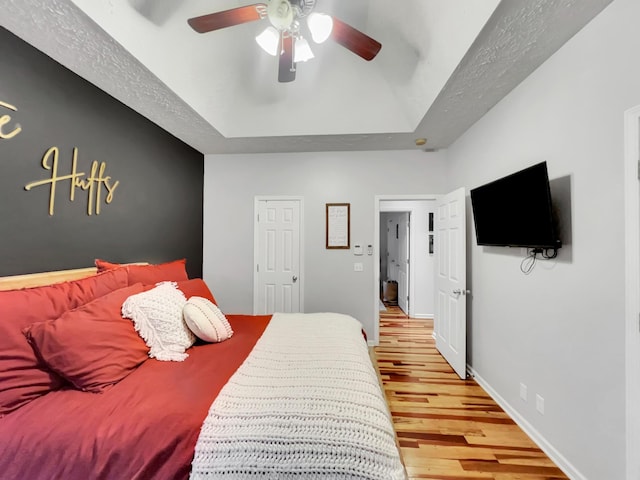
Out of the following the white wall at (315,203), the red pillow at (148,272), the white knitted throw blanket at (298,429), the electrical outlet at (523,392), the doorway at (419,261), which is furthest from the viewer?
the doorway at (419,261)

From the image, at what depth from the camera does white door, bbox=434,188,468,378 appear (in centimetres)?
265

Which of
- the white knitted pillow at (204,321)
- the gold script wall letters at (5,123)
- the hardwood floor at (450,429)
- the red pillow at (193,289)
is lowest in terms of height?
the hardwood floor at (450,429)

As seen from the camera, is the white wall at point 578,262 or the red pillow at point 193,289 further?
the red pillow at point 193,289

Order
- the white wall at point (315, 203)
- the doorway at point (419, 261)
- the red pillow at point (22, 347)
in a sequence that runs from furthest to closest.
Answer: the doorway at point (419, 261), the white wall at point (315, 203), the red pillow at point (22, 347)

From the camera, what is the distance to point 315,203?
11.5 ft

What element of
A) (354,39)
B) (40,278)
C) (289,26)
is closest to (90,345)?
(40,278)

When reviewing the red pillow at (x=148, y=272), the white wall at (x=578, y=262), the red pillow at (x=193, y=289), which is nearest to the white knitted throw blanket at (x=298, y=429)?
the red pillow at (x=193, y=289)

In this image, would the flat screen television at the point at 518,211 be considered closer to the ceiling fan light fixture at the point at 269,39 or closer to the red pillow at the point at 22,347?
the ceiling fan light fixture at the point at 269,39

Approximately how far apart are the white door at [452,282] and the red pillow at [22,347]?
9.78 feet

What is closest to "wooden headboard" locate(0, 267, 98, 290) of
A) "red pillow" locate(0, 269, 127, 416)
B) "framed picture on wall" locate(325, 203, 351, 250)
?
"red pillow" locate(0, 269, 127, 416)

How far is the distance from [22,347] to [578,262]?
2.79 metres

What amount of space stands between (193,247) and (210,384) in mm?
2460

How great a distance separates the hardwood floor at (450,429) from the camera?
A: 161 cm

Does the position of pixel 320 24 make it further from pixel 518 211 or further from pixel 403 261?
pixel 403 261
